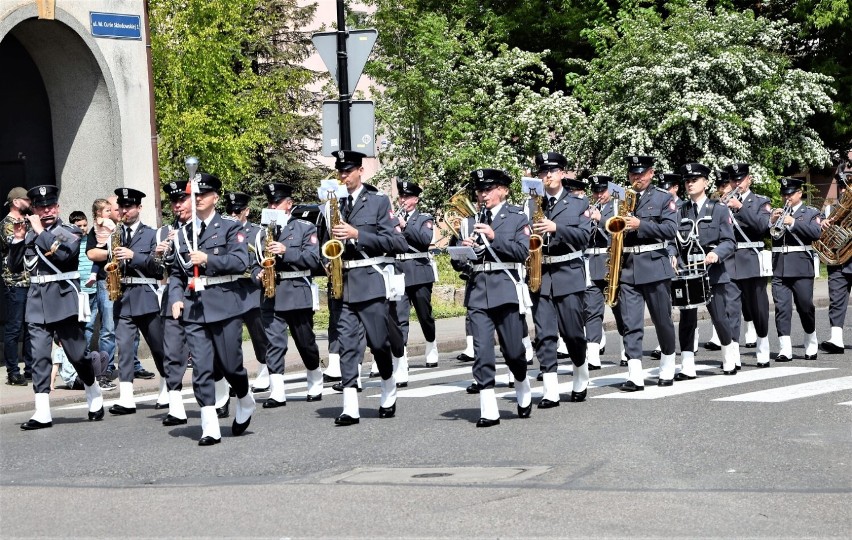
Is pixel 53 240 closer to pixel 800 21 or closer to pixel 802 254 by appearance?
pixel 802 254

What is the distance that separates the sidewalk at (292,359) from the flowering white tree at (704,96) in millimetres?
6561

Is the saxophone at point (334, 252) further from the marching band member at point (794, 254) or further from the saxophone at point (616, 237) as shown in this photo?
the marching band member at point (794, 254)

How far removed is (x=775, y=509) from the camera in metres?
7.86

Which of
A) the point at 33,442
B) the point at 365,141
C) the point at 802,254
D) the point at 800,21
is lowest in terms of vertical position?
the point at 33,442

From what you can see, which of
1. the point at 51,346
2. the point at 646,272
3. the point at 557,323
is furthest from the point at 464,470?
the point at 51,346

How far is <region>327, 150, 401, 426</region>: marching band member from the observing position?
11.9 meters

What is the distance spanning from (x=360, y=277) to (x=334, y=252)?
0.32 m

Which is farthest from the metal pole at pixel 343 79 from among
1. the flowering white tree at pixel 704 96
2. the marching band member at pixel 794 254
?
the flowering white tree at pixel 704 96

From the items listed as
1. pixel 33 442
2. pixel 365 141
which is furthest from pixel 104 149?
pixel 33 442

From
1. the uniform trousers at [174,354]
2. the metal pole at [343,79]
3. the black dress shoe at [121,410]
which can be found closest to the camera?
the uniform trousers at [174,354]

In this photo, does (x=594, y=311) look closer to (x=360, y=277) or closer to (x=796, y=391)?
(x=796, y=391)

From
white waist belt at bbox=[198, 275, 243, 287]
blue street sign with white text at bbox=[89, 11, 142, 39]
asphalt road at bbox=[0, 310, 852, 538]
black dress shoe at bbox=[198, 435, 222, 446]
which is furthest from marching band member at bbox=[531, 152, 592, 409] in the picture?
blue street sign with white text at bbox=[89, 11, 142, 39]

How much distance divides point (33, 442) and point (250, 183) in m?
34.9

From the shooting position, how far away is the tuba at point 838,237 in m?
16.6
